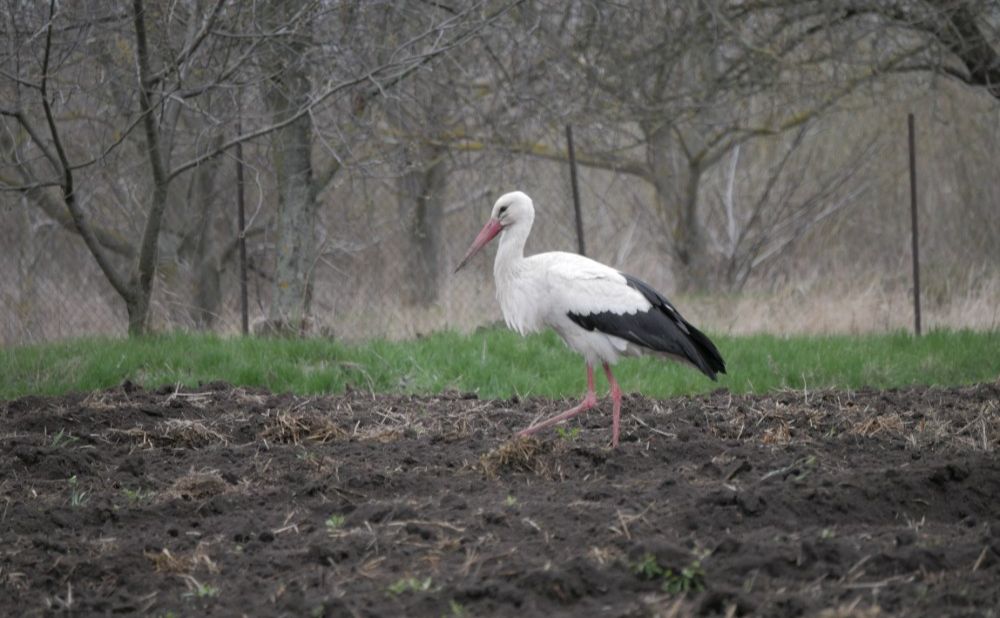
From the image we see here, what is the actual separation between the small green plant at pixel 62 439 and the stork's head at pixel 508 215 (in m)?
2.33

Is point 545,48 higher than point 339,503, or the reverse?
point 545,48

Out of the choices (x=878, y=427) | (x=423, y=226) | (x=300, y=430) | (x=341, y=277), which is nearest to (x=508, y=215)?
(x=300, y=430)

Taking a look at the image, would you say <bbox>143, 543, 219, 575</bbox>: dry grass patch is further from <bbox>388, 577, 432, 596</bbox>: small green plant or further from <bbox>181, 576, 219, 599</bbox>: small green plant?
<bbox>388, 577, 432, 596</bbox>: small green plant

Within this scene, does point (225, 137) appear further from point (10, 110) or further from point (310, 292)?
point (10, 110)

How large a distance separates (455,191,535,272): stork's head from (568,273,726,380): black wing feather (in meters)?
0.79

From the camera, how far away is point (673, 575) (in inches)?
145

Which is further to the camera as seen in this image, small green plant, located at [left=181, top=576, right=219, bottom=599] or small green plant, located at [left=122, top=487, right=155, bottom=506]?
small green plant, located at [left=122, top=487, right=155, bottom=506]

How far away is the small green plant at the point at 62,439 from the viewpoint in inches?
244

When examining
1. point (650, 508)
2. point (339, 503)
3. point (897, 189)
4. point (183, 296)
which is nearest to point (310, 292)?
point (183, 296)

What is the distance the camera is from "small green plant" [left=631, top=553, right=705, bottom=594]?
360 cm

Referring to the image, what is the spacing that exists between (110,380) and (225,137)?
3.63 meters

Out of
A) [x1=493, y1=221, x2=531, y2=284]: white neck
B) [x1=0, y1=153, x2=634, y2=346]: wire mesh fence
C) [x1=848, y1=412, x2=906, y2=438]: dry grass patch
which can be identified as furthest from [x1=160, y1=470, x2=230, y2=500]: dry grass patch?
[x1=0, y1=153, x2=634, y2=346]: wire mesh fence

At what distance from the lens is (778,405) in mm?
6824

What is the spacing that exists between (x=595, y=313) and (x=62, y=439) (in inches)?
114
